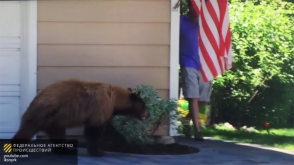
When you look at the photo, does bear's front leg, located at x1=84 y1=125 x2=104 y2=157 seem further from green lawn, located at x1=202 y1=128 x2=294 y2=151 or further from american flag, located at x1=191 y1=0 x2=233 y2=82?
green lawn, located at x1=202 y1=128 x2=294 y2=151

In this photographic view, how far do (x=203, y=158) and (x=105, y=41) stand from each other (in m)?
2.01

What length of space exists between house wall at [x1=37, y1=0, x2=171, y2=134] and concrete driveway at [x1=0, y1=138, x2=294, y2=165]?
3.59ft

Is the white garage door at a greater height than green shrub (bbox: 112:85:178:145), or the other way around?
the white garage door

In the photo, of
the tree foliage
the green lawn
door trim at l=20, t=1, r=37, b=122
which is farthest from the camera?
the tree foliage

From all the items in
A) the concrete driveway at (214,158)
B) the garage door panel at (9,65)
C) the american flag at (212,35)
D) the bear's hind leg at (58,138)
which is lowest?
the concrete driveway at (214,158)

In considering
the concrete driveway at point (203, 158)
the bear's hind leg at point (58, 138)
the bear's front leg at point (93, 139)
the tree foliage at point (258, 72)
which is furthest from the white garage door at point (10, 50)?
the tree foliage at point (258, 72)

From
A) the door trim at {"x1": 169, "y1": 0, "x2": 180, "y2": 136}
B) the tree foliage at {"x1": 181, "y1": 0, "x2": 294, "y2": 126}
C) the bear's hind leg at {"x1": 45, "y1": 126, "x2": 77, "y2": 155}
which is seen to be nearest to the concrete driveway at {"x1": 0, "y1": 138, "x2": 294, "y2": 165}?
the bear's hind leg at {"x1": 45, "y1": 126, "x2": 77, "y2": 155}

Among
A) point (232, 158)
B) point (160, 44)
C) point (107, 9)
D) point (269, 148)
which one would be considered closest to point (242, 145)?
point (269, 148)

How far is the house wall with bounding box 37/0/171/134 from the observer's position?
8094 millimetres

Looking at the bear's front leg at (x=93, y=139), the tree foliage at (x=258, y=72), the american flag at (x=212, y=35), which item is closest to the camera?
the bear's front leg at (x=93, y=139)

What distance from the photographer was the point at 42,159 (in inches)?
275

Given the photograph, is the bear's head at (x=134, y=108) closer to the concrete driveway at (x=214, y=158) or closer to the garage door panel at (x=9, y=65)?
the concrete driveway at (x=214, y=158)

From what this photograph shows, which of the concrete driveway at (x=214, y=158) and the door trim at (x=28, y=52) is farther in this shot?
the door trim at (x=28, y=52)

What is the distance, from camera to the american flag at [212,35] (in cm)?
841
